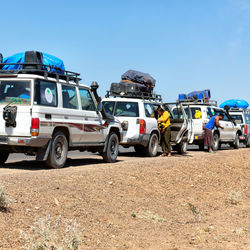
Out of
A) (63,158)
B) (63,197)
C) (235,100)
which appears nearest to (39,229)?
(63,197)

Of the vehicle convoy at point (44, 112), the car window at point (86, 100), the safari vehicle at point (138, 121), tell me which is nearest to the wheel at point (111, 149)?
the safari vehicle at point (138, 121)

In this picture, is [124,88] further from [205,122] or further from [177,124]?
[205,122]

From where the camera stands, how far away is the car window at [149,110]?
50.5 ft

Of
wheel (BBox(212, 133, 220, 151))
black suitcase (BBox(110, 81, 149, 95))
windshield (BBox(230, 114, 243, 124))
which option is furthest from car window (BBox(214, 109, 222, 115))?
black suitcase (BBox(110, 81, 149, 95))

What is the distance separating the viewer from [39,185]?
795 cm

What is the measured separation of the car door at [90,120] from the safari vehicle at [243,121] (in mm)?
13960

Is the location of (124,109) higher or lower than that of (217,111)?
Result: lower

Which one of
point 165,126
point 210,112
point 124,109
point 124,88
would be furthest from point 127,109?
point 210,112

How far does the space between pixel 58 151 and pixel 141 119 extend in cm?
465

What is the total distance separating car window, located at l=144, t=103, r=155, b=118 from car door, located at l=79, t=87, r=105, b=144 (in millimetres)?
3382

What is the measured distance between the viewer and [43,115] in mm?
9805

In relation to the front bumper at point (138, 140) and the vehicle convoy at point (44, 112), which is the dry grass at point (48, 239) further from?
the front bumper at point (138, 140)

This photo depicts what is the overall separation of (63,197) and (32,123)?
2.45 metres

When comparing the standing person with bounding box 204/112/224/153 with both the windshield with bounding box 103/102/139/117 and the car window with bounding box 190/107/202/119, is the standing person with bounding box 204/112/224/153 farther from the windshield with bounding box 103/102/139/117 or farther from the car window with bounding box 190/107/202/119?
the windshield with bounding box 103/102/139/117
